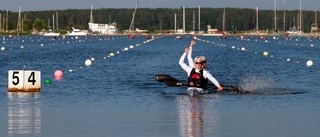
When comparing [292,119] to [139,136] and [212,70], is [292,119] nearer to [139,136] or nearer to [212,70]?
[139,136]

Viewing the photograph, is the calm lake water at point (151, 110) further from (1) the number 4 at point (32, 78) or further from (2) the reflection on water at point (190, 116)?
(1) the number 4 at point (32, 78)

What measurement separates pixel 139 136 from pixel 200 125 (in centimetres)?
218

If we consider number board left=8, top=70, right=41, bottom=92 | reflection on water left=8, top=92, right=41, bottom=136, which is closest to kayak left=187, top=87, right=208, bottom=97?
reflection on water left=8, top=92, right=41, bottom=136

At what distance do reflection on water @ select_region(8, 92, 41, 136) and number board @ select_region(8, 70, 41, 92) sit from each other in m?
0.38

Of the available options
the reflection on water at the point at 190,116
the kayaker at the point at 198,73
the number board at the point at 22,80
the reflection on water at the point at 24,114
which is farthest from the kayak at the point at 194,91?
the number board at the point at 22,80

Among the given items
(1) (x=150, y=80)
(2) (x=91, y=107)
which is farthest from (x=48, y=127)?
(1) (x=150, y=80)

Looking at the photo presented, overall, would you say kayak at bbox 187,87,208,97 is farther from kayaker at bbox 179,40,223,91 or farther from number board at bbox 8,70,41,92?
number board at bbox 8,70,41,92

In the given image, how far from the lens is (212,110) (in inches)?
1005

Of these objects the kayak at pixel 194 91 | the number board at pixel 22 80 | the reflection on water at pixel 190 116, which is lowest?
the reflection on water at pixel 190 116

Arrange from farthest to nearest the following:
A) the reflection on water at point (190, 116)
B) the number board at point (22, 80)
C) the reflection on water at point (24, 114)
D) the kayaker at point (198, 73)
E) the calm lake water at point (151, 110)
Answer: the number board at point (22, 80) → the kayaker at point (198, 73) → the calm lake water at point (151, 110) → the reflection on water at point (24, 114) → the reflection on water at point (190, 116)

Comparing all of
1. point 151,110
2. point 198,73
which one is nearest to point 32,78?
point 198,73

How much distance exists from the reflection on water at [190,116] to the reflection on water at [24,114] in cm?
302

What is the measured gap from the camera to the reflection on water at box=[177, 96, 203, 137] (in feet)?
66.5

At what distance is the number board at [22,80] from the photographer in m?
30.2
